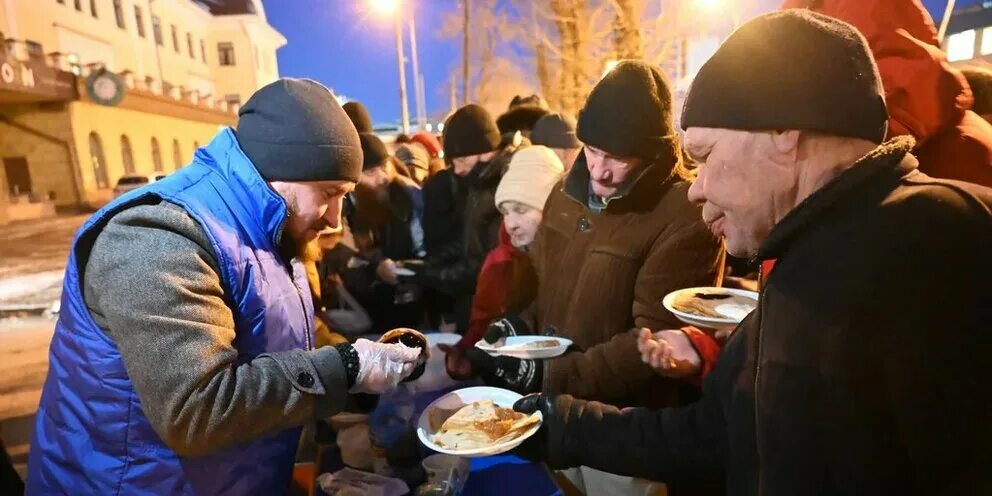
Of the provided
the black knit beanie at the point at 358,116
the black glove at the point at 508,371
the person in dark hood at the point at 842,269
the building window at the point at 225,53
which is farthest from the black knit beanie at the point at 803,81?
the building window at the point at 225,53

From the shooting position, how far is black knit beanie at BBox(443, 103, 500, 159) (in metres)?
4.52

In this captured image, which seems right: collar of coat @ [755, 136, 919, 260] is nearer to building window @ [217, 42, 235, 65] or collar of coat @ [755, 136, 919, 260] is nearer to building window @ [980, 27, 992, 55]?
building window @ [980, 27, 992, 55]

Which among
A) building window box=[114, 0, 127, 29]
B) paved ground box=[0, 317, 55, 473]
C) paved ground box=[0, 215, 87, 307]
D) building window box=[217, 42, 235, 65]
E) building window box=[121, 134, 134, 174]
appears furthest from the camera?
building window box=[217, 42, 235, 65]

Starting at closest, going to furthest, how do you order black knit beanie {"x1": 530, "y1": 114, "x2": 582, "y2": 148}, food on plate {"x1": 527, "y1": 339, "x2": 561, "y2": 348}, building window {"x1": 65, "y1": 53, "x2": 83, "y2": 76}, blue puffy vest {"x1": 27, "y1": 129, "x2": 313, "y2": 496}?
blue puffy vest {"x1": 27, "y1": 129, "x2": 313, "y2": 496} → food on plate {"x1": 527, "y1": 339, "x2": 561, "y2": 348} → black knit beanie {"x1": 530, "y1": 114, "x2": 582, "y2": 148} → building window {"x1": 65, "y1": 53, "x2": 83, "y2": 76}

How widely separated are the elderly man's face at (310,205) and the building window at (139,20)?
32919 millimetres

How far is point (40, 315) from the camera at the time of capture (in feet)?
25.4

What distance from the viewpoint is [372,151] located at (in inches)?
185

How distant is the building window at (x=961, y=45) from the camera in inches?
609

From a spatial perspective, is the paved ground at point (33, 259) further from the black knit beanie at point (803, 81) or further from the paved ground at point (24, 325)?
the black knit beanie at point (803, 81)

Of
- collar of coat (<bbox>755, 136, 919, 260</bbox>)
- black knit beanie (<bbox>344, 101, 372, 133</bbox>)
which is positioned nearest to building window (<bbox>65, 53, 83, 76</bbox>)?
black knit beanie (<bbox>344, 101, 372, 133</bbox>)

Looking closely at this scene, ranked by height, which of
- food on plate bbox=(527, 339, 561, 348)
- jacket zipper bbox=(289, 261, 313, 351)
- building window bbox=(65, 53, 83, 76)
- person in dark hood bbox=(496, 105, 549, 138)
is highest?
building window bbox=(65, 53, 83, 76)

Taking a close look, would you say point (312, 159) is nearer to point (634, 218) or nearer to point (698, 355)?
point (634, 218)

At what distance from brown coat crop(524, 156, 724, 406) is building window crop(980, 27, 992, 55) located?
1693 cm

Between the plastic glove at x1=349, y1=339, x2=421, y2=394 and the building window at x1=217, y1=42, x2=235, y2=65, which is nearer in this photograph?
the plastic glove at x1=349, y1=339, x2=421, y2=394
